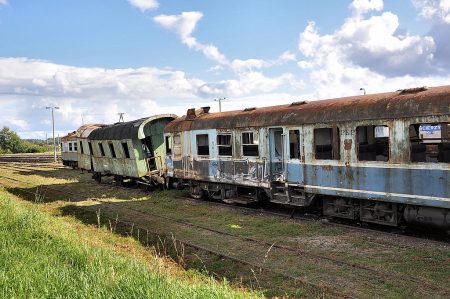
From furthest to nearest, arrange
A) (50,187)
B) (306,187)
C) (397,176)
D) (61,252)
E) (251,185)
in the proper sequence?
(50,187)
(251,185)
(306,187)
(397,176)
(61,252)

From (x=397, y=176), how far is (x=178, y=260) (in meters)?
5.53

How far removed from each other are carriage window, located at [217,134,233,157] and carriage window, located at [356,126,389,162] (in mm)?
5893

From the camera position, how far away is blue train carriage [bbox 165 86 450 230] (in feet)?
32.6

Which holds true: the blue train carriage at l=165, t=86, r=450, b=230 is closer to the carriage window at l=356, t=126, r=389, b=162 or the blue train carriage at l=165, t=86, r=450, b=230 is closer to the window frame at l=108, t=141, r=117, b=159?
the carriage window at l=356, t=126, r=389, b=162

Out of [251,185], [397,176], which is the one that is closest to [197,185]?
[251,185]

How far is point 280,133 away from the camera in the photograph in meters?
14.5

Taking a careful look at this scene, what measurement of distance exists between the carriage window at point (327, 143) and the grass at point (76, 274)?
5.36m

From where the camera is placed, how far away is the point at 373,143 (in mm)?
11273

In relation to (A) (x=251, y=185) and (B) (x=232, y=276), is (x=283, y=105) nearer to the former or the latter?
(A) (x=251, y=185)

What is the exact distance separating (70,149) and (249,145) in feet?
101

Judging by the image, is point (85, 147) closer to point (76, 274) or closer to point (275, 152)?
point (275, 152)

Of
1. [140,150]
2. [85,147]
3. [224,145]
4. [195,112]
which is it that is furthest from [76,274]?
[85,147]

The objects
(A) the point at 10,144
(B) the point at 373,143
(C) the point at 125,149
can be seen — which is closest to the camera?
(B) the point at 373,143

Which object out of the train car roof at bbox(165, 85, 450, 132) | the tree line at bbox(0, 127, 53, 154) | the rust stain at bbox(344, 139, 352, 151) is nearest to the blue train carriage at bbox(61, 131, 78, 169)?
the train car roof at bbox(165, 85, 450, 132)
